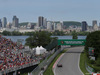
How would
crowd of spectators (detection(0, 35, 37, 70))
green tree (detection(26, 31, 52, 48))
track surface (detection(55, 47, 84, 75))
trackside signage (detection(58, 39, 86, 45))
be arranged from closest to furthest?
crowd of spectators (detection(0, 35, 37, 70))
track surface (detection(55, 47, 84, 75))
trackside signage (detection(58, 39, 86, 45))
green tree (detection(26, 31, 52, 48))

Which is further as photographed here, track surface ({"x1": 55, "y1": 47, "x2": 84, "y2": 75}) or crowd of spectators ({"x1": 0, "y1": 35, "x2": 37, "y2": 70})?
track surface ({"x1": 55, "y1": 47, "x2": 84, "y2": 75})

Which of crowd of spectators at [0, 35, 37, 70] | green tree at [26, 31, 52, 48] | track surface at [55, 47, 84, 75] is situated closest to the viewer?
crowd of spectators at [0, 35, 37, 70]

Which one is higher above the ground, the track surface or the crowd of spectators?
the crowd of spectators

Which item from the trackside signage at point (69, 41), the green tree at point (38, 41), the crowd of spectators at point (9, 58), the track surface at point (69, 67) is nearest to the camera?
the crowd of spectators at point (9, 58)

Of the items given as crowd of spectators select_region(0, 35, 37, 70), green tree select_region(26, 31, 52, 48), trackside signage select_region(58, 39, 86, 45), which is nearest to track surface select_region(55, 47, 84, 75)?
crowd of spectators select_region(0, 35, 37, 70)

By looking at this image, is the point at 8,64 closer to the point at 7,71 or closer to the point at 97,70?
the point at 7,71

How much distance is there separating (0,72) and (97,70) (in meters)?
15.0

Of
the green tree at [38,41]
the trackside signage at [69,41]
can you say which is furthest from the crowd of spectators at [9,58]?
the green tree at [38,41]

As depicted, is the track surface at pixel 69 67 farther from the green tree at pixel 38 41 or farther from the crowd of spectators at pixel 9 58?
the green tree at pixel 38 41

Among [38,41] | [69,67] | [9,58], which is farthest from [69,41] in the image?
[9,58]

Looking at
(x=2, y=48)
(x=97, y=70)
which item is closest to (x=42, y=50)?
(x=2, y=48)

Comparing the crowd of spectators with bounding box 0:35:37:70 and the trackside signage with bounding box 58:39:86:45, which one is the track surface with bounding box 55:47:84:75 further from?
the trackside signage with bounding box 58:39:86:45

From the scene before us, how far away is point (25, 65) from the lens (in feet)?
122

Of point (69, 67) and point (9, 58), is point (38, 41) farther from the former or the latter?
point (9, 58)
